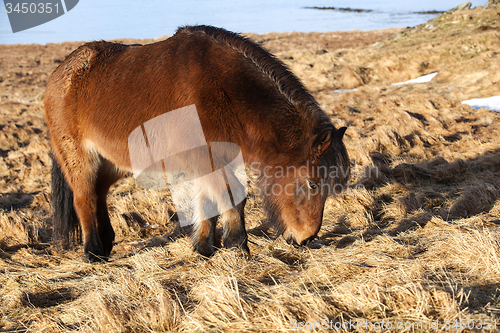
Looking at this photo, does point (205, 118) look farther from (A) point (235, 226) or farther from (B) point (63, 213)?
(B) point (63, 213)

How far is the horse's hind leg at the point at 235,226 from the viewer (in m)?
3.40

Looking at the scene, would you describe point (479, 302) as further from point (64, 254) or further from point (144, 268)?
point (64, 254)

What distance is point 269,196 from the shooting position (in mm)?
3135

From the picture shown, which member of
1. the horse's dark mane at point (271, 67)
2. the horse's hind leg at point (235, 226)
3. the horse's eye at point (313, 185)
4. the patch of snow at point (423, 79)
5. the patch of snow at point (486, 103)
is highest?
the horse's dark mane at point (271, 67)

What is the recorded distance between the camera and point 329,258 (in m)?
2.86

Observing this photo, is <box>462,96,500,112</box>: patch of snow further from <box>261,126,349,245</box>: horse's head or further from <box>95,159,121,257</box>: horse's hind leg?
<box>95,159,121,257</box>: horse's hind leg

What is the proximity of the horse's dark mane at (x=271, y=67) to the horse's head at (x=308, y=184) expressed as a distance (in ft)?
1.20

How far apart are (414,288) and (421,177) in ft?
12.5

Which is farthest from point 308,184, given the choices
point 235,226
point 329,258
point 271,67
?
point 271,67

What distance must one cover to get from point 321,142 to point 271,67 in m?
0.90

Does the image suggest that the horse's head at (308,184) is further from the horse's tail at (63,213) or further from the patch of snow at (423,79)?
the patch of snow at (423,79)

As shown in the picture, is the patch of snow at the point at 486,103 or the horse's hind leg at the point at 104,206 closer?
the horse's hind leg at the point at 104,206

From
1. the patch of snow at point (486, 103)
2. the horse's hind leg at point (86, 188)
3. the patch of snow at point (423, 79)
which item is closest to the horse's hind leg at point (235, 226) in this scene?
the horse's hind leg at point (86, 188)

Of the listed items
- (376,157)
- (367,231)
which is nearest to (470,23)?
(376,157)
